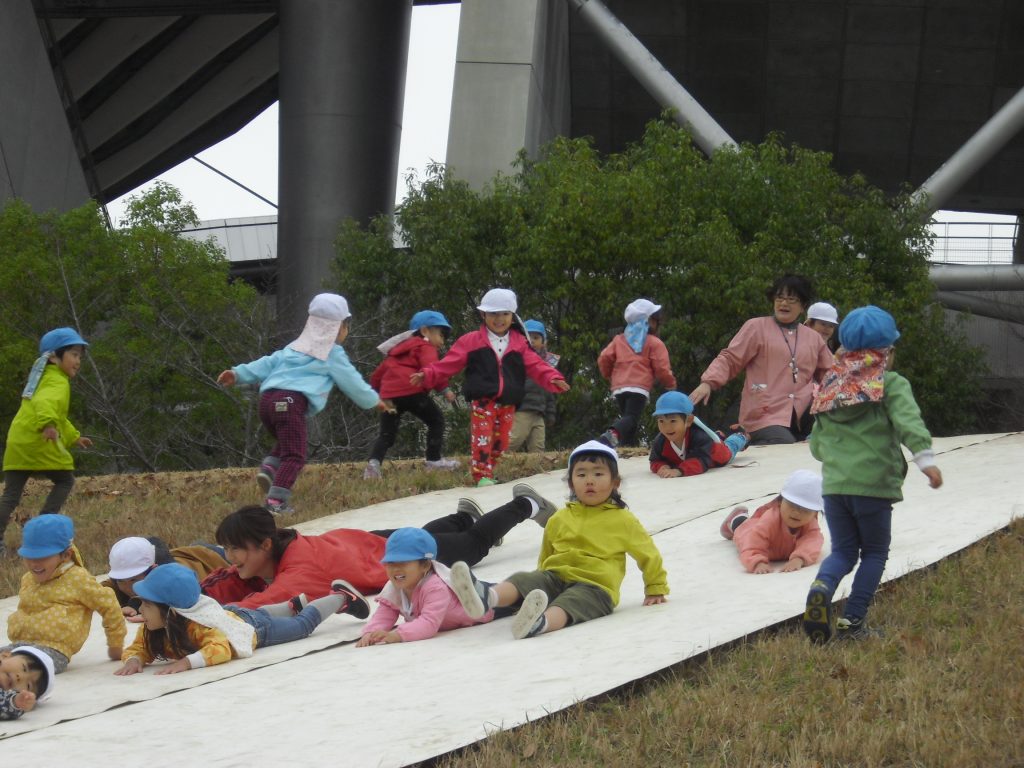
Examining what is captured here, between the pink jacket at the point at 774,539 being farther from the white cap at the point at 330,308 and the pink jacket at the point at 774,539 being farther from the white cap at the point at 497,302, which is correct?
the white cap at the point at 330,308

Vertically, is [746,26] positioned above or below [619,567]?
above

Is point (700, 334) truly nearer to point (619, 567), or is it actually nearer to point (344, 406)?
point (344, 406)

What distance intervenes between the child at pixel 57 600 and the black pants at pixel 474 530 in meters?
1.70

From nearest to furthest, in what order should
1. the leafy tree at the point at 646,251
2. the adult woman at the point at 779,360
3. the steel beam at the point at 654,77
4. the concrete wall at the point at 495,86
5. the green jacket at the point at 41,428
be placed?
the green jacket at the point at 41,428 < the adult woman at the point at 779,360 < the leafy tree at the point at 646,251 < the concrete wall at the point at 495,86 < the steel beam at the point at 654,77

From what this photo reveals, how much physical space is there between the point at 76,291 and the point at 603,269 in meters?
12.0

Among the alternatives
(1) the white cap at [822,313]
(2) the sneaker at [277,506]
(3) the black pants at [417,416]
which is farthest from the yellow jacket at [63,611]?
(1) the white cap at [822,313]

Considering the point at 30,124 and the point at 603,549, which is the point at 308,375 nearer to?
the point at 603,549

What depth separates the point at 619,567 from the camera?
6.41m

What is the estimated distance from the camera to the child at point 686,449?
33.7ft

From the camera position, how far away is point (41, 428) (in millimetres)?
9242

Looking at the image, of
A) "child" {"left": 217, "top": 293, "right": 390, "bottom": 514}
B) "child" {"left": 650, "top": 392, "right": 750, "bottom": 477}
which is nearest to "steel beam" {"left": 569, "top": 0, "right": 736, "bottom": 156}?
"child" {"left": 650, "top": 392, "right": 750, "bottom": 477}

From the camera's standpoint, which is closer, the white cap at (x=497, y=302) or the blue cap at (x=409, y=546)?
the blue cap at (x=409, y=546)

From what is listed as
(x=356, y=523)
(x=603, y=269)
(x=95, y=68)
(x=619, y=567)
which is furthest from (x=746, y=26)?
(x=619, y=567)

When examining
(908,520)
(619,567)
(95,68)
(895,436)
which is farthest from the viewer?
(95,68)
